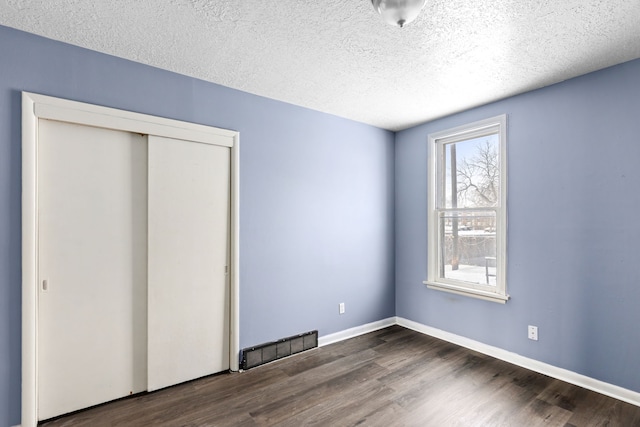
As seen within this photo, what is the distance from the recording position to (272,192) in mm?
3127

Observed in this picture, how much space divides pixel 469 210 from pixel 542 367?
1.61 m

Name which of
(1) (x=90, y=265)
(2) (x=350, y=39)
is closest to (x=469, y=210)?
(2) (x=350, y=39)

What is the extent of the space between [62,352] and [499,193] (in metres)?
3.92

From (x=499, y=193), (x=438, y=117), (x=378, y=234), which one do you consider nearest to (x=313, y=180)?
(x=378, y=234)

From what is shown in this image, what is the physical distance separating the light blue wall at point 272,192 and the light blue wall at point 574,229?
1281 mm

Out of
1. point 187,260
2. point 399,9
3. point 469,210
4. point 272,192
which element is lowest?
point 187,260

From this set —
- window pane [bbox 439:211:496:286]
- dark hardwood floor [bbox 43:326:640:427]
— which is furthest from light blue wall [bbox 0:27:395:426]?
window pane [bbox 439:211:496:286]

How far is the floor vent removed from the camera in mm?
2902

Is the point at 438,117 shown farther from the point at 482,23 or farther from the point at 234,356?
the point at 234,356

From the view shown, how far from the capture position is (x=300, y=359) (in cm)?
311

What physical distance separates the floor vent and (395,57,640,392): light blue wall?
1.70 m

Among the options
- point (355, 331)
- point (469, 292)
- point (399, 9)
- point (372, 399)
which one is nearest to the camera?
point (399, 9)

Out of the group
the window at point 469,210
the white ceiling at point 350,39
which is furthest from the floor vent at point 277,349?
the white ceiling at point 350,39

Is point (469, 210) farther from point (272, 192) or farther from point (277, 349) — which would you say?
point (277, 349)
